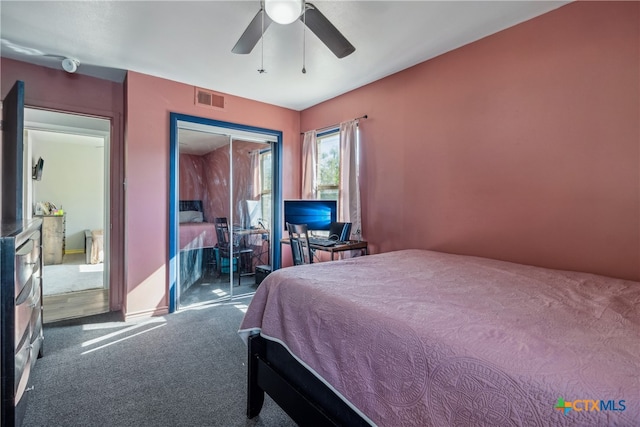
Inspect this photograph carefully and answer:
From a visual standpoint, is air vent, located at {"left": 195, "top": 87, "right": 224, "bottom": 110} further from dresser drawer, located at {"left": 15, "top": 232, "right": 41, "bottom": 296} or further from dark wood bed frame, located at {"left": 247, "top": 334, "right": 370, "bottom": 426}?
dark wood bed frame, located at {"left": 247, "top": 334, "right": 370, "bottom": 426}

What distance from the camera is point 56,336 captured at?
9.00 feet

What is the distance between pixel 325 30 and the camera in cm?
188

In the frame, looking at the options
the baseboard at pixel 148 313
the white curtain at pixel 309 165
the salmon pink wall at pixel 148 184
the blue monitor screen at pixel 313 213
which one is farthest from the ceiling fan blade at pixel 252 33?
the baseboard at pixel 148 313

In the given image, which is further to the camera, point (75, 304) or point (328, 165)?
point (328, 165)

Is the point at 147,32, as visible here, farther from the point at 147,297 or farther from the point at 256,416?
the point at 256,416

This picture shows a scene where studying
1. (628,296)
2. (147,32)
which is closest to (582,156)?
(628,296)

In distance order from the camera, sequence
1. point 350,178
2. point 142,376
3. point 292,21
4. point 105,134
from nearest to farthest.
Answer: point 292,21 < point 142,376 < point 350,178 < point 105,134

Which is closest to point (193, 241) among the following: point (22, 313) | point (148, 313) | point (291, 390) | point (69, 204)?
point (148, 313)

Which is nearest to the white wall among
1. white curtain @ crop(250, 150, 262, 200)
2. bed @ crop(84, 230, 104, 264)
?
bed @ crop(84, 230, 104, 264)

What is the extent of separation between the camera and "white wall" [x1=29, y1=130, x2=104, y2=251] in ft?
21.0

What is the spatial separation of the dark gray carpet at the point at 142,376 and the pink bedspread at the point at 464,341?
1.95 feet

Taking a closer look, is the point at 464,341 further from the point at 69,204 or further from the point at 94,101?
the point at 69,204

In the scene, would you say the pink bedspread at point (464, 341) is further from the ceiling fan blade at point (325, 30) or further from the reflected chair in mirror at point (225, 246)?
the reflected chair in mirror at point (225, 246)

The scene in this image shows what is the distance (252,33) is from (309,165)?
7.71ft
